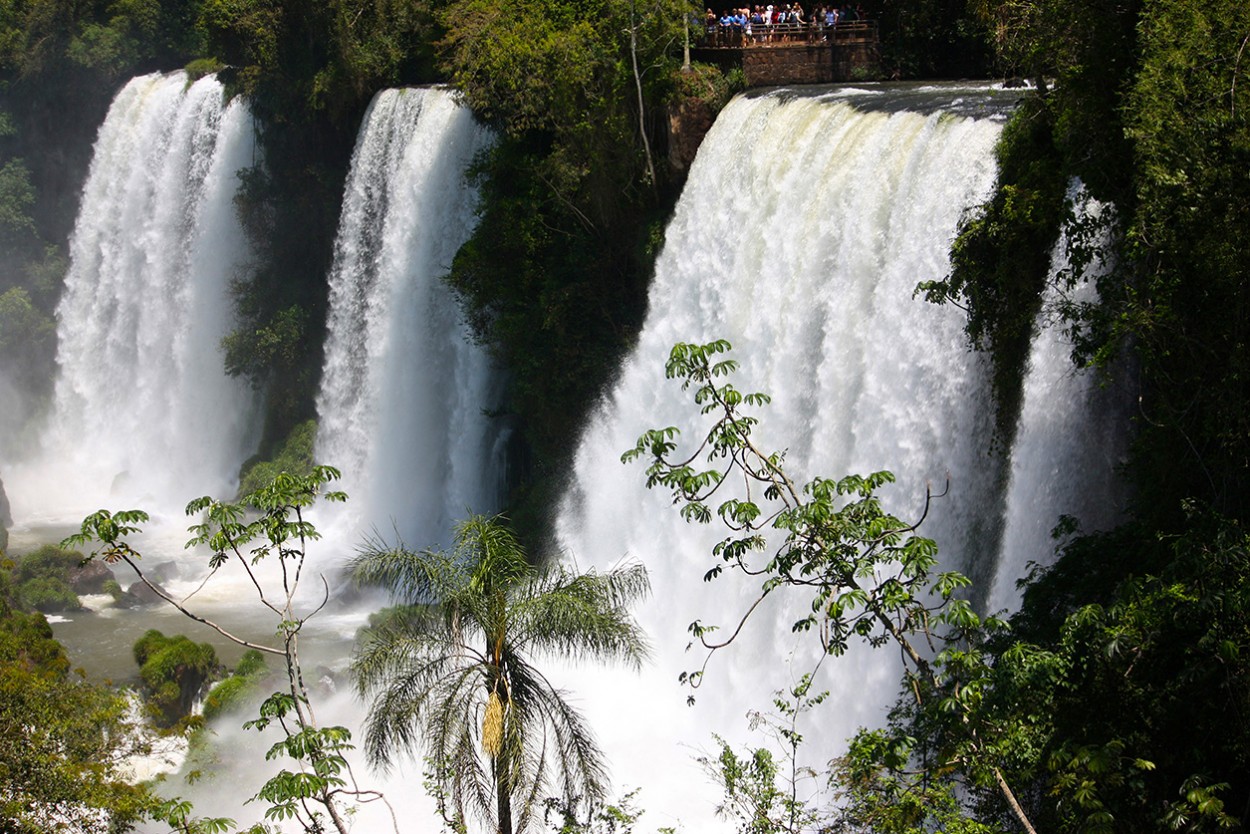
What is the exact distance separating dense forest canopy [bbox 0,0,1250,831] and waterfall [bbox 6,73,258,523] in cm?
958

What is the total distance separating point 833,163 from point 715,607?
6.59 metres

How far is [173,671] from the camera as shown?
21062 millimetres

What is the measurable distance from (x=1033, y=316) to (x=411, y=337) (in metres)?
17.6

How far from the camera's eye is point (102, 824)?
47.2 feet

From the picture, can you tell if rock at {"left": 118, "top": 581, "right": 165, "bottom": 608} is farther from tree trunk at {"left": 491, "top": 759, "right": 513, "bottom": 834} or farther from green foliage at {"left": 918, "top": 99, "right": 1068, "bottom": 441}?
green foliage at {"left": 918, "top": 99, "right": 1068, "bottom": 441}

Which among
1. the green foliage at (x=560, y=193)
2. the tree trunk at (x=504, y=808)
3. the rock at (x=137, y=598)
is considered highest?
the green foliage at (x=560, y=193)

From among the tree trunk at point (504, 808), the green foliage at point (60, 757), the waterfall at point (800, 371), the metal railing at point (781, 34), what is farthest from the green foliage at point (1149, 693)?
the metal railing at point (781, 34)

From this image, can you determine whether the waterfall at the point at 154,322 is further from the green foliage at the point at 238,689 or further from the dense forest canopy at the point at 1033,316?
the green foliage at the point at 238,689

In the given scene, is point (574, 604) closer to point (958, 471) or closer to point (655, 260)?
point (958, 471)

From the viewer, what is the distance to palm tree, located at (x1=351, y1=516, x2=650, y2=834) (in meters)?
11.1

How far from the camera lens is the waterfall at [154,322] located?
3541cm

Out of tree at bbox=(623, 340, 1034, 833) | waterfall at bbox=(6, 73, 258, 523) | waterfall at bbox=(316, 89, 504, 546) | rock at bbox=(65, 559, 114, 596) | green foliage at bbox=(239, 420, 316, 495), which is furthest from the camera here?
waterfall at bbox=(6, 73, 258, 523)

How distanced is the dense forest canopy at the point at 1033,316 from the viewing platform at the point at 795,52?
1.62 feet

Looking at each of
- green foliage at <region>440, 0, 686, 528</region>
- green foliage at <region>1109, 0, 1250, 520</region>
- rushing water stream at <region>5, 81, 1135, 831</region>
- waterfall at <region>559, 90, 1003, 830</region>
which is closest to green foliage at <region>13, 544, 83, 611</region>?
rushing water stream at <region>5, 81, 1135, 831</region>
